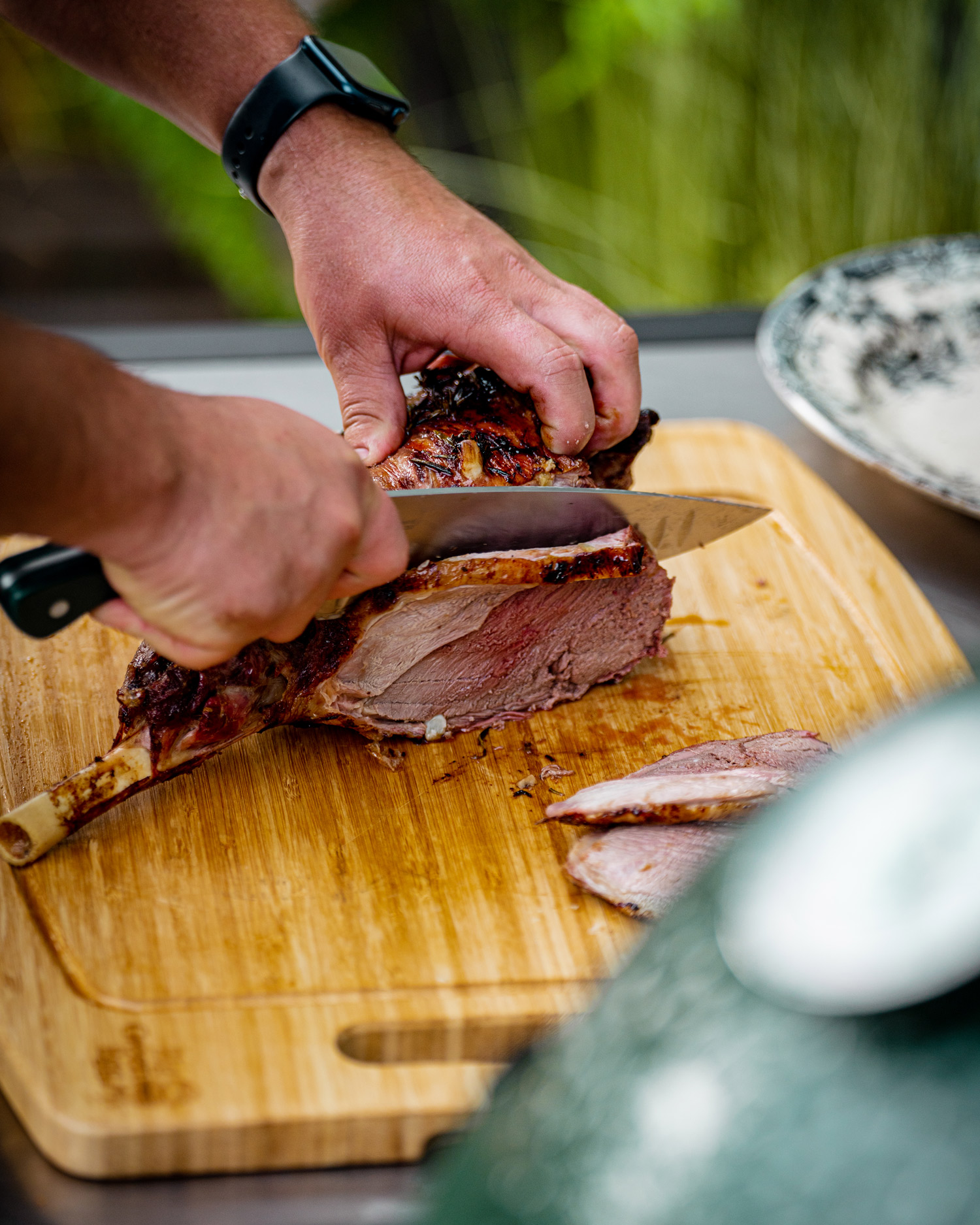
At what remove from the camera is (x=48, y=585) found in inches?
58.8

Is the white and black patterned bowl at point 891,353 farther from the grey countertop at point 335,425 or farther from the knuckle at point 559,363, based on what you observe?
the knuckle at point 559,363

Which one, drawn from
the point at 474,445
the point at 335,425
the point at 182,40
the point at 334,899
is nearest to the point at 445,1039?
the point at 334,899

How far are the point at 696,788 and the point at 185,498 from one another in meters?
1.00

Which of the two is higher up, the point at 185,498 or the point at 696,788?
the point at 185,498

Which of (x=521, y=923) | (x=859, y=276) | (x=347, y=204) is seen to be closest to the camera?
(x=521, y=923)

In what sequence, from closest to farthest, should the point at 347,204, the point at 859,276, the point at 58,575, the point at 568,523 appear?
the point at 58,575
the point at 568,523
the point at 347,204
the point at 859,276

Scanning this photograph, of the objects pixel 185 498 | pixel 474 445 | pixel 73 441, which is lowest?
pixel 474 445

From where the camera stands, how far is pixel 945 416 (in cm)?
304

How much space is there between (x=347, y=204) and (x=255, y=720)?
1.13 metres

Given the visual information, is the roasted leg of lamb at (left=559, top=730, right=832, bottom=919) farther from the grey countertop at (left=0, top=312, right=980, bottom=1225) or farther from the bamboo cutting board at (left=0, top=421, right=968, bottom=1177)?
the grey countertop at (left=0, top=312, right=980, bottom=1225)

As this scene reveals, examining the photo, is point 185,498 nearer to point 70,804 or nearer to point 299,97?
point 70,804

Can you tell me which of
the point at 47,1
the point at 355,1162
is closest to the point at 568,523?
the point at 355,1162

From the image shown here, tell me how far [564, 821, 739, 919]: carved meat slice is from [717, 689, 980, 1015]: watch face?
0.73 m

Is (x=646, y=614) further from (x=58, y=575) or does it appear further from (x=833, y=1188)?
(x=833, y=1188)
